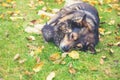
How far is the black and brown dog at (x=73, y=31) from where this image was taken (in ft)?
20.3

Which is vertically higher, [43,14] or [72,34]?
[72,34]

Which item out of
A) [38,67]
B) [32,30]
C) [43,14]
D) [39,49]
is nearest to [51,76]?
[38,67]

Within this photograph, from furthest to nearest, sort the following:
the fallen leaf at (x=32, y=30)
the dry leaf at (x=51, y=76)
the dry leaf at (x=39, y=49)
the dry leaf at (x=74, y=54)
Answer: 1. the fallen leaf at (x=32, y=30)
2. the dry leaf at (x=39, y=49)
3. the dry leaf at (x=74, y=54)
4. the dry leaf at (x=51, y=76)

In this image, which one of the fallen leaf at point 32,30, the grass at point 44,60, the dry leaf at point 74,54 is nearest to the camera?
the grass at point 44,60

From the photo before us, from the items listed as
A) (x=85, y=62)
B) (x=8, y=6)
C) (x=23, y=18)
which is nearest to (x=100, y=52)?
(x=85, y=62)

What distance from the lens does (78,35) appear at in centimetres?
617

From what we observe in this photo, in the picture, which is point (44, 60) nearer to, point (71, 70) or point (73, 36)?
point (71, 70)

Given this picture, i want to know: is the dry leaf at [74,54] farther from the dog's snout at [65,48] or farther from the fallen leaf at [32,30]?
the fallen leaf at [32,30]

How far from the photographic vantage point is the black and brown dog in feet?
20.3

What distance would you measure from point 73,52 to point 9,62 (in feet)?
3.86

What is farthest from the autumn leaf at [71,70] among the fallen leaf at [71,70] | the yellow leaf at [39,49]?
the yellow leaf at [39,49]

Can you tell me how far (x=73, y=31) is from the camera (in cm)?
617

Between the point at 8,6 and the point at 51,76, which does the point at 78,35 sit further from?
the point at 8,6

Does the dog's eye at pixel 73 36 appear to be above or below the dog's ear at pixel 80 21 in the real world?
below
